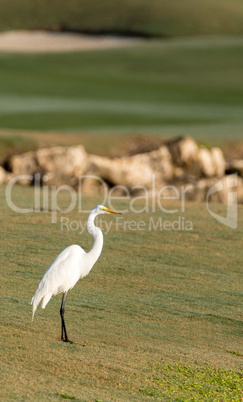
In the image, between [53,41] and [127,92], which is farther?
[53,41]

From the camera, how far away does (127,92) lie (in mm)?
40531

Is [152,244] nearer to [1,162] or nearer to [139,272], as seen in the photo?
[139,272]

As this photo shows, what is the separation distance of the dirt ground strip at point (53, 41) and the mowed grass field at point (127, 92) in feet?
17.5

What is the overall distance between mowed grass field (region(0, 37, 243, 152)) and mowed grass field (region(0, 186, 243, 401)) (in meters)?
10.3

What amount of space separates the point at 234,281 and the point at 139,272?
178 cm

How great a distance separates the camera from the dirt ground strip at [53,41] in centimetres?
6481

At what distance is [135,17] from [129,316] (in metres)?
64.3

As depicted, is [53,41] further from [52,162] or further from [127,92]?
[52,162]

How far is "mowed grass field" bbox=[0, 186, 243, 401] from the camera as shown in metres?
7.68

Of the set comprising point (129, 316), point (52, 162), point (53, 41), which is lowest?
point (129, 316)

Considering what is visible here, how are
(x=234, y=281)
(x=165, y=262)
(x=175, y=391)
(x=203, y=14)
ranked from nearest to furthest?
(x=175, y=391) → (x=234, y=281) → (x=165, y=262) → (x=203, y=14)

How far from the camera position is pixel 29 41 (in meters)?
67.1

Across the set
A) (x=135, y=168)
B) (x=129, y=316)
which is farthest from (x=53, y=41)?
(x=129, y=316)

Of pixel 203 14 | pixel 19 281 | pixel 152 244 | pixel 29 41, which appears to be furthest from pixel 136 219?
pixel 203 14
